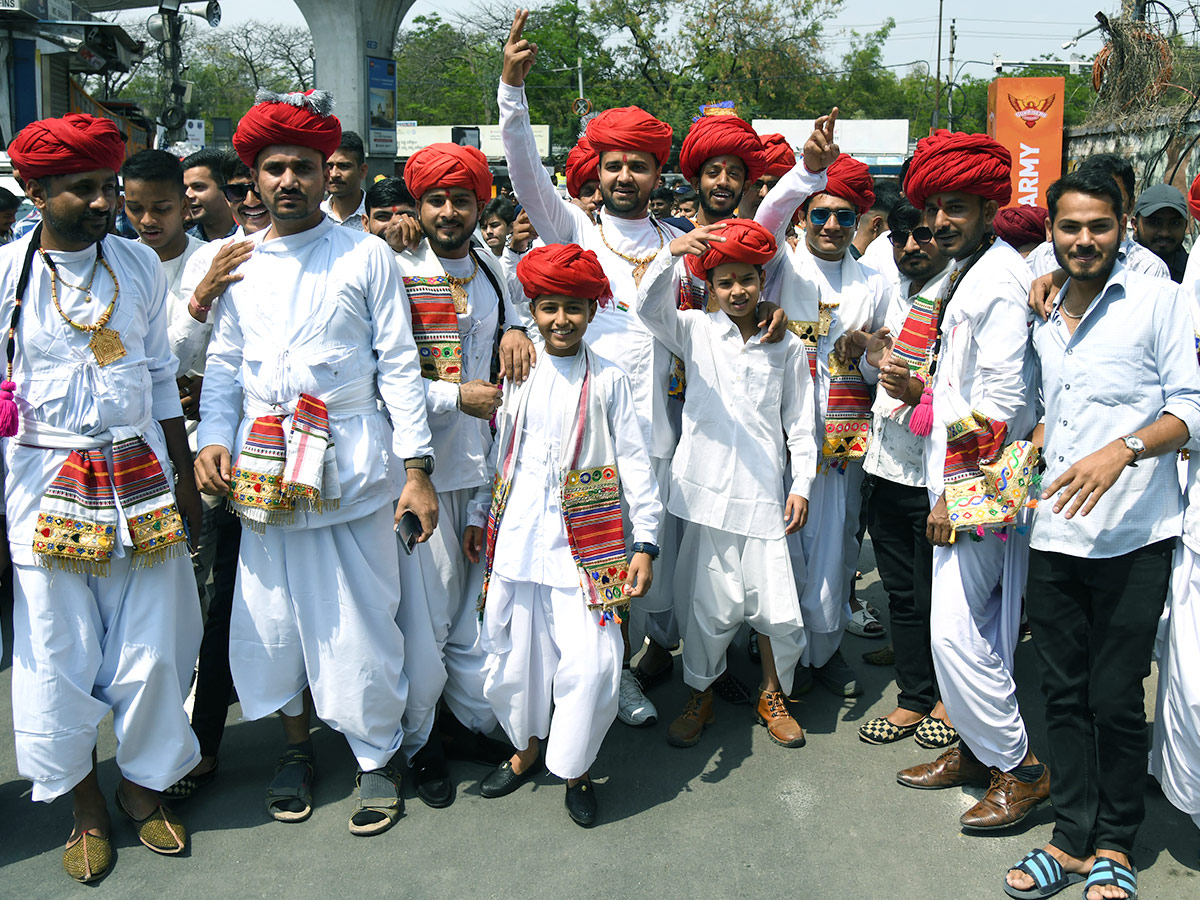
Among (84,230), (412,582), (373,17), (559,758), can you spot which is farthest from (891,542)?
(373,17)

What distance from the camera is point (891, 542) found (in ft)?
14.8

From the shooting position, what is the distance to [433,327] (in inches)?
156

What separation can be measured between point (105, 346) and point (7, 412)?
361 millimetres

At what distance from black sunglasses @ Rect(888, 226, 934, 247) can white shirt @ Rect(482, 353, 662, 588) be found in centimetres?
138

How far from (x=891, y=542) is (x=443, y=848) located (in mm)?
2283

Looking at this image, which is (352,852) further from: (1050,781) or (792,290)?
(792,290)

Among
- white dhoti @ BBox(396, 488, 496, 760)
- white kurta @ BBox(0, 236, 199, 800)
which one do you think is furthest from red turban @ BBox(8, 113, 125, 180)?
white dhoti @ BBox(396, 488, 496, 760)

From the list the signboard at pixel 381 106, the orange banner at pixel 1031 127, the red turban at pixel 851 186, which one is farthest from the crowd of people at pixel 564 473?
the signboard at pixel 381 106

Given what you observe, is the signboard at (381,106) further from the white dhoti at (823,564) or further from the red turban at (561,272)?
the red turban at (561,272)

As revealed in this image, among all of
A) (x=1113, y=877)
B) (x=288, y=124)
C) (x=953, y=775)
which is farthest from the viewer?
(x=953, y=775)

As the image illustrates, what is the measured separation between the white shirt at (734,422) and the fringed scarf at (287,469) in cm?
139

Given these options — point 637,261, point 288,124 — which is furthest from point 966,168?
point 288,124

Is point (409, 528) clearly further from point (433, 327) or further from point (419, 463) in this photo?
point (433, 327)

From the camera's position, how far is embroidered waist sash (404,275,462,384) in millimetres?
3967
